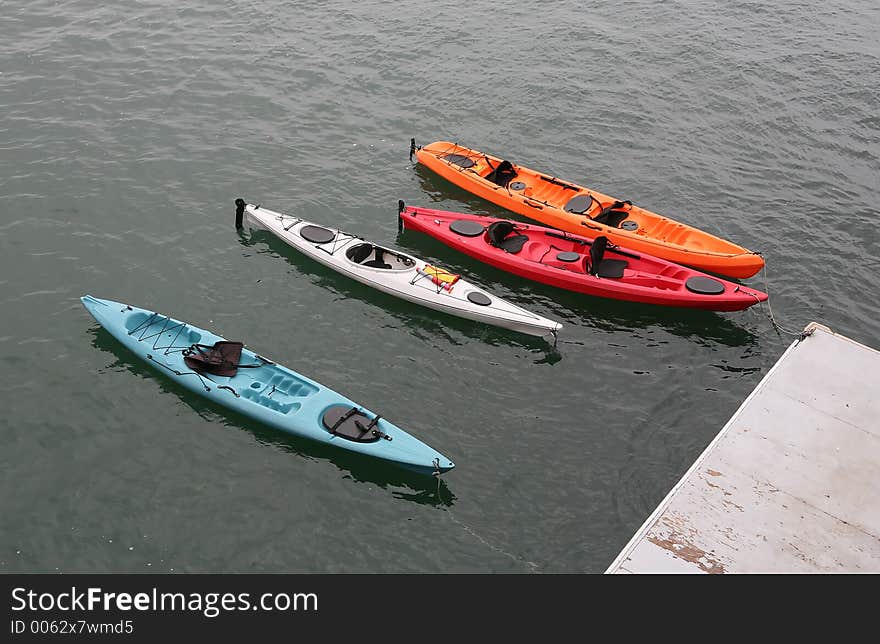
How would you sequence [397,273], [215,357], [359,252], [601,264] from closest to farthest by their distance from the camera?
[215,357] → [397,273] → [601,264] → [359,252]

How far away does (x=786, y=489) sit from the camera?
1873 centimetres

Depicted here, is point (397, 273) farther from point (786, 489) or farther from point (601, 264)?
point (786, 489)

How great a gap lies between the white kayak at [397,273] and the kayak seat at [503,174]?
658 centimetres

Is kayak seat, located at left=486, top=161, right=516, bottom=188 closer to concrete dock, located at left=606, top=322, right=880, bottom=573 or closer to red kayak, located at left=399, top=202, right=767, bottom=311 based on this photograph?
red kayak, located at left=399, top=202, right=767, bottom=311

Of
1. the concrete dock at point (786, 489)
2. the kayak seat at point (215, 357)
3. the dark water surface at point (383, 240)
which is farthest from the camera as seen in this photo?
the kayak seat at point (215, 357)

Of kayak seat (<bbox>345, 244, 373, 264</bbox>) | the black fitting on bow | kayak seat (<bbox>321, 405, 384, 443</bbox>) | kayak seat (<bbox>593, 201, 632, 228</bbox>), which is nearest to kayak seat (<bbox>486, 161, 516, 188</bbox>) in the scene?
kayak seat (<bbox>593, 201, 632, 228</bbox>)

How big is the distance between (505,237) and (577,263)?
10.1 feet

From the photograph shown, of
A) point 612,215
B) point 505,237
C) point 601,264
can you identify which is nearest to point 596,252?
point 601,264

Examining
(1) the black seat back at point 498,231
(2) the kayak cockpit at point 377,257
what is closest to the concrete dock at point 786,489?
(1) the black seat back at point 498,231

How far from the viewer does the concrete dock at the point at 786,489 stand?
17344mm

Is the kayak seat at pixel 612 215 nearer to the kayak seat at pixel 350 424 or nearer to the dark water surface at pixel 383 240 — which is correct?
the dark water surface at pixel 383 240

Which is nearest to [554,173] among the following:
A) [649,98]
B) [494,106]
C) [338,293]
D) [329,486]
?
[494,106]

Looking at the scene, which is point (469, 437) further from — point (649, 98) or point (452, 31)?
point (452, 31)

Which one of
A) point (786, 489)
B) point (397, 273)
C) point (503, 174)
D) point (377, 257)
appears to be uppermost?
point (503, 174)
